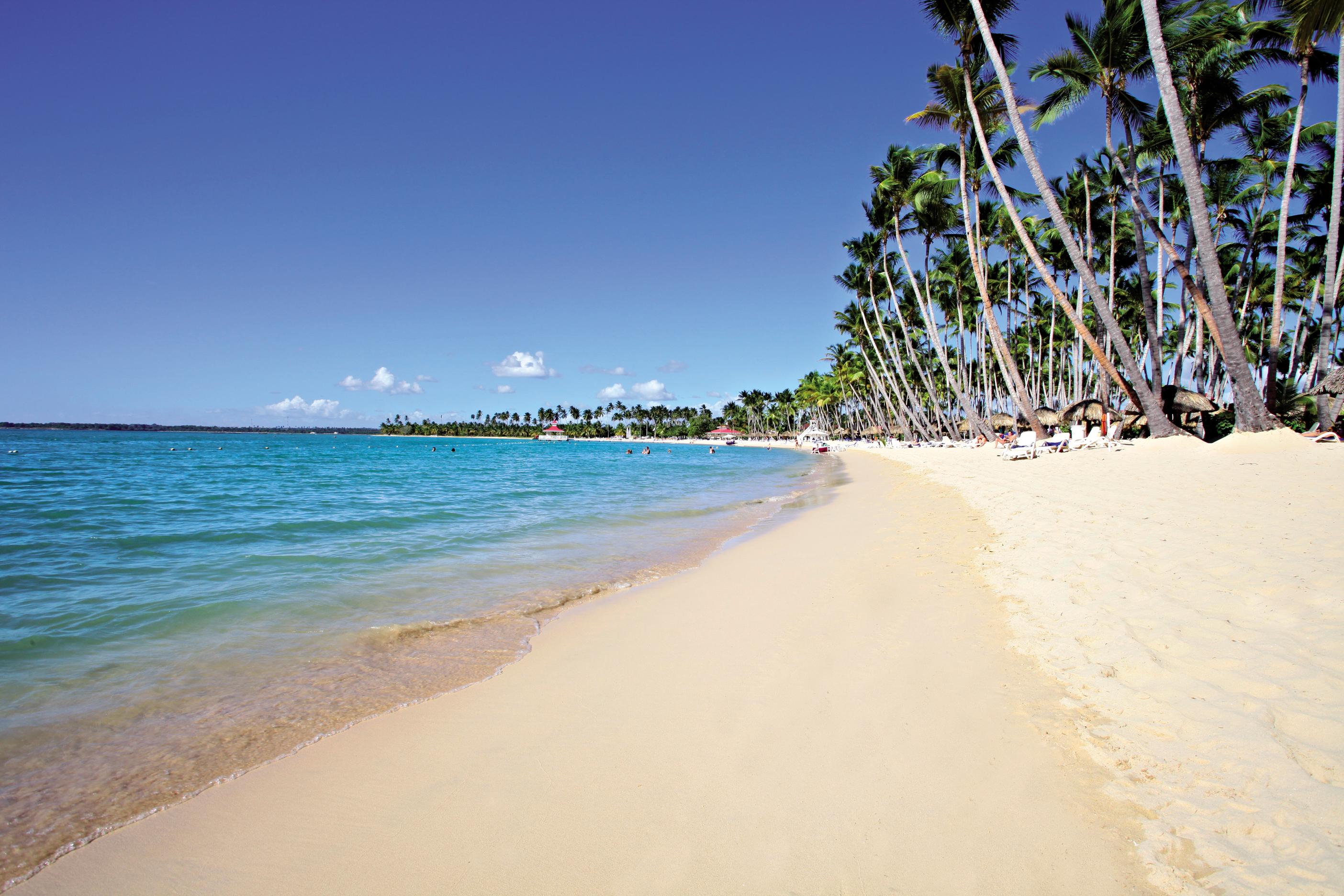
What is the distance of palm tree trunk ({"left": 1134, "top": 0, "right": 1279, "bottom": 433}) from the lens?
12.3 m

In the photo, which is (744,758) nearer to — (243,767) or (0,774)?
(243,767)

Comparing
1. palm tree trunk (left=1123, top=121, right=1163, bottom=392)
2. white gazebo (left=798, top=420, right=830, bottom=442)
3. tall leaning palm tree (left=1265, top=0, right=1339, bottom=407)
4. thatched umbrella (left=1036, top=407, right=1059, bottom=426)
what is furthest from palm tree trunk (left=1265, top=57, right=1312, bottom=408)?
white gazebo (left=798, top=420, right=830, bottom=442)

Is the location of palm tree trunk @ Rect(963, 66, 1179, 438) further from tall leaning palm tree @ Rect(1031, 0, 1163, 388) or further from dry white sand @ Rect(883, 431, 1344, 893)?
dry white sand @ Rect(883, 431, 1344, 893)

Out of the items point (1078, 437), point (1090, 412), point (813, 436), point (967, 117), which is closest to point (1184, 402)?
point (1078, 437)

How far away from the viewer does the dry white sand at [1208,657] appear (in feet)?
7.13

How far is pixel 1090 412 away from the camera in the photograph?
2180cm

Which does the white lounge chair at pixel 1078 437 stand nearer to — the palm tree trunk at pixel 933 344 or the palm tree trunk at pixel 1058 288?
the palm tree trunk at pixel 1058 288

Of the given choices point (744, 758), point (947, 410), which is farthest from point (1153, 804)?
point (947, 410)

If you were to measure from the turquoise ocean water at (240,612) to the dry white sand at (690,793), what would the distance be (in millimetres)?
467

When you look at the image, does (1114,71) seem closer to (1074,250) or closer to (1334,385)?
(1074,250)

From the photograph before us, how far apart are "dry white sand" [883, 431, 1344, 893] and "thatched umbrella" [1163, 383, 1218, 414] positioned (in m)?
11.7

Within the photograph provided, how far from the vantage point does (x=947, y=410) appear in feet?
245

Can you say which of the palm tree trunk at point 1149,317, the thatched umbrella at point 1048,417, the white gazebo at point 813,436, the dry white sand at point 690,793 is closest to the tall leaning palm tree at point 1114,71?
the palm tree trunk at point 1149,317

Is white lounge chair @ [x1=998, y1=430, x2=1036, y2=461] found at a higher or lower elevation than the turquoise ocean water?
higher
